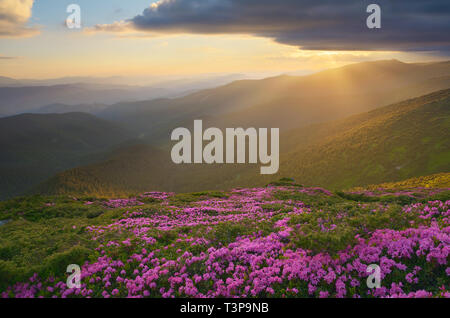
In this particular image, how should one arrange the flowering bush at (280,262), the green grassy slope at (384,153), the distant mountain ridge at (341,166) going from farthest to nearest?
the distant mountain ridge at (341,166)
the green grassy slope at (384,153)
the flowering bush at (280,262)

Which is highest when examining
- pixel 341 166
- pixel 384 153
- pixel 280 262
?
pixel 384 153

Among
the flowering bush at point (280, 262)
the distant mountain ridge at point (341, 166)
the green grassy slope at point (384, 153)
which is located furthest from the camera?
the distant mountain ridge at point (341, 166)

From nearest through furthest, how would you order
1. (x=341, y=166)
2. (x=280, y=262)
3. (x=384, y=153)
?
1. (x=280, y=262)
2. (x=384, y=153)
3. (x=341, y=166)

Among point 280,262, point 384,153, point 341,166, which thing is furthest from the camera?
point 341,166

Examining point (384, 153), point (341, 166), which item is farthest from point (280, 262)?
point (384, 153)

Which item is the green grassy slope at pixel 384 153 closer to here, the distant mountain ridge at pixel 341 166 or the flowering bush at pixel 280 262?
the distant mountain ridge at pixel 341 166

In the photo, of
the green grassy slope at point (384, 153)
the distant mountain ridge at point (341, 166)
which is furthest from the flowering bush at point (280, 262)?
the green grassy slope at point (384, 153)

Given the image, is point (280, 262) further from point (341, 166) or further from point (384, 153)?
point (384, 153)

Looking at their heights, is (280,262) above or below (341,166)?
above

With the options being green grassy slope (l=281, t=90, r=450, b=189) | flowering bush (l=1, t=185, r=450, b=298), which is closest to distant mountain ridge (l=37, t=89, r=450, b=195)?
green grassy slope (l=281, t=90, r=450, b=189)
